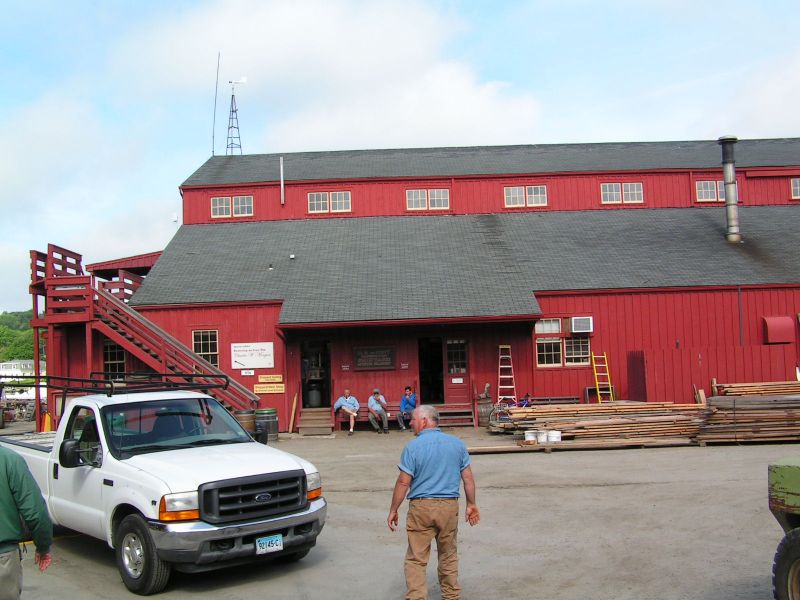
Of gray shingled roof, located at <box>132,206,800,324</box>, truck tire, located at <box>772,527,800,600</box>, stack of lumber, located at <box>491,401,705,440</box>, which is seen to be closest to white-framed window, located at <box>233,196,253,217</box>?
gray shingled roof, located at <box>132,206,800,324</box>

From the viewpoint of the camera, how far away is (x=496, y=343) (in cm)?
2245

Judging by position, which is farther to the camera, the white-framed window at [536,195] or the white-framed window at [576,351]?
the white-framed window at [536,195]

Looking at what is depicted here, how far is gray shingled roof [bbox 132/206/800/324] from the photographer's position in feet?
72.8

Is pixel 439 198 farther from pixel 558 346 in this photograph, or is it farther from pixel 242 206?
pixel 558 346

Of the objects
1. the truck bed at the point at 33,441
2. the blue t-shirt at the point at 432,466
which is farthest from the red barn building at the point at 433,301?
the blue t-shirt at the point at 432,466

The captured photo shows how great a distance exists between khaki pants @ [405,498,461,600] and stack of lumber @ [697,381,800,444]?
11.9m

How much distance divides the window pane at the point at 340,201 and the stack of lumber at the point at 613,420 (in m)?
13.8

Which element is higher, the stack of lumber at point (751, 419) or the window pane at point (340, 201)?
the window pane at point (340, 201)

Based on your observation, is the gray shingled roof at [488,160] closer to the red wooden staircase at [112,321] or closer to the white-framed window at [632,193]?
the white-framed window at [632,193]

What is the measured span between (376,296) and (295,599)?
15.5m

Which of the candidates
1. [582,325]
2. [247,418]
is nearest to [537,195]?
[582,325]

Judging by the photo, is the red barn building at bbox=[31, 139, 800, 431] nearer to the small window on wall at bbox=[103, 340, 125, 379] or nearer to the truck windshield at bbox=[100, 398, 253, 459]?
the small window on wall at bbox=[103, 340, 125, 379]

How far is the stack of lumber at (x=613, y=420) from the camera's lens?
16906 millimetres

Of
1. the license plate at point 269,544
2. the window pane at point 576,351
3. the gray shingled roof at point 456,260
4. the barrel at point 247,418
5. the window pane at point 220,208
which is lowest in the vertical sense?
the license plate at point 269,544
